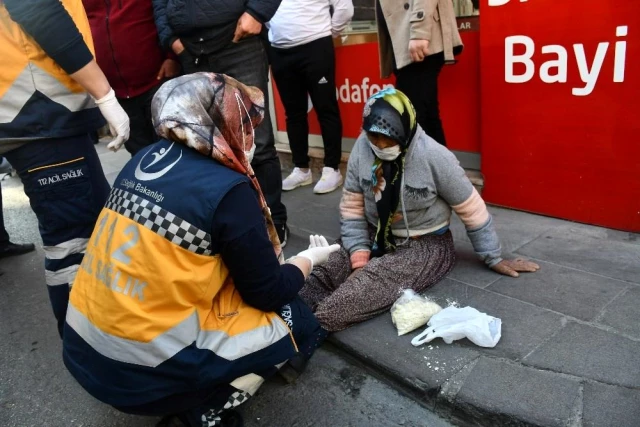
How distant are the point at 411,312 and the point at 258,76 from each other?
166cm

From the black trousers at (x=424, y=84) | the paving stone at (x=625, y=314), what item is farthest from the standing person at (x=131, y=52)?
the paving stone at (x=625, y=314)

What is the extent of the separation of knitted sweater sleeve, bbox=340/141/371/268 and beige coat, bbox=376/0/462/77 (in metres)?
0.90

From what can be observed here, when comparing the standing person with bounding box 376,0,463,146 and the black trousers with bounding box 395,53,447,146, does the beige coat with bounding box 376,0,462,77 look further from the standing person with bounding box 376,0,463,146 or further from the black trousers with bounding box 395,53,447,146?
the black trousers with bounding box 395,53,447,146

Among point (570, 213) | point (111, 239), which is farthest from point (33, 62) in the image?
point (570, 213)

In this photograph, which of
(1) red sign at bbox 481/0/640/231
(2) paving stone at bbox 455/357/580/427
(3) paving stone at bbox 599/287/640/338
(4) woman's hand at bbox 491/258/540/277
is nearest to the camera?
(2) paving stone at bbox 455/357/580/427

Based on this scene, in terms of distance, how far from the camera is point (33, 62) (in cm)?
219

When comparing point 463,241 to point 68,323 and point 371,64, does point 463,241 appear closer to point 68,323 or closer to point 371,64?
point 371,64

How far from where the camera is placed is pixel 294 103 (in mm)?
4367

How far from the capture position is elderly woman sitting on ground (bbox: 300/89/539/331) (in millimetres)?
2486

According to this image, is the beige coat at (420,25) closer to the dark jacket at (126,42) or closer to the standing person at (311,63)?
the standing person at (311,63)

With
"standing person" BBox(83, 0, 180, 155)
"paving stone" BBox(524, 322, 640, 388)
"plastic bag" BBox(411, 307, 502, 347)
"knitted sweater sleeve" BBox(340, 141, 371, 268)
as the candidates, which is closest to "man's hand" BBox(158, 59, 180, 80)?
"standing person" BBox(83, 0, 180, 155)

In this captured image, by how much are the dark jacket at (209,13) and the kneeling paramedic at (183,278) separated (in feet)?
3.83

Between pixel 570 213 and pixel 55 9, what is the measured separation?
2840mm

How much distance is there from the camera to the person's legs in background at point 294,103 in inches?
164
